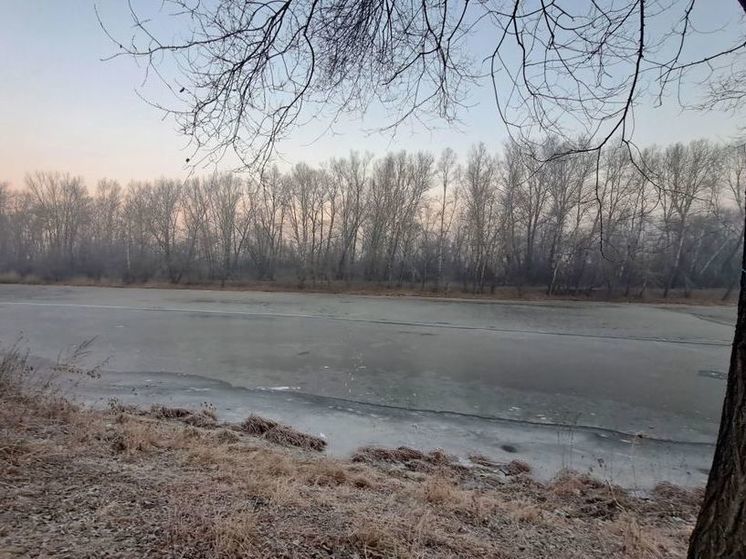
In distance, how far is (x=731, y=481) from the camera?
1.62 m

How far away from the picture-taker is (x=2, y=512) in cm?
262

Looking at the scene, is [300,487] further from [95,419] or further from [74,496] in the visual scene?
[95,419]

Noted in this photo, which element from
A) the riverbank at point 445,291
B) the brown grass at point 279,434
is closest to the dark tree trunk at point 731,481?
the brown grass at point 279,434

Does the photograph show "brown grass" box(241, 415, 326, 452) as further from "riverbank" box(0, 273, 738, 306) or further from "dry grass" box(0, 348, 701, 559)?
"riverbank" box(0, 273, 738, 306)

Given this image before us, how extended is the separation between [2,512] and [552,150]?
3911 mm

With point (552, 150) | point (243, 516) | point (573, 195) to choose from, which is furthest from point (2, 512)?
point (573, 195)

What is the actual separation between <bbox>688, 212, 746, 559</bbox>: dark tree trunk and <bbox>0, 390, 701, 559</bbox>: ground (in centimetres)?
143

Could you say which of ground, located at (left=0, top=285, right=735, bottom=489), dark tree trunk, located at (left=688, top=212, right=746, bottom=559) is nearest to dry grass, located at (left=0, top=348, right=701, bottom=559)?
ground, located at (left=0, top=285, right=735, bottom=489)

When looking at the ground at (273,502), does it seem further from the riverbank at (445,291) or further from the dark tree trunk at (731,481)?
the riverbank at (445,291)

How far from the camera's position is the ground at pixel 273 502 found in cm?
253

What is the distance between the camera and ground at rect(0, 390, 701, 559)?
2.53m

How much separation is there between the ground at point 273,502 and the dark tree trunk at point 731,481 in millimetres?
1433

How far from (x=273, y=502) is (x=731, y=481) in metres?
2.62

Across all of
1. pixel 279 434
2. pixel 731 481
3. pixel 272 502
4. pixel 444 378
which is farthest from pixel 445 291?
pixel 731 481
